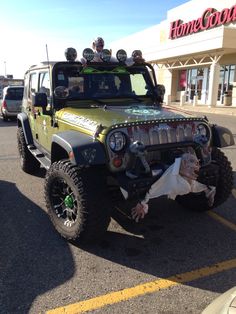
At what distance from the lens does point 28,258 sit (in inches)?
143

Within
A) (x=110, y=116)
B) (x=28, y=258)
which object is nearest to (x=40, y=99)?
(x=110, y=116)

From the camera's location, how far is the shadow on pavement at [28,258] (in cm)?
304

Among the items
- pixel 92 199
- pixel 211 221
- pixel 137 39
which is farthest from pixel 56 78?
pixel 137 39

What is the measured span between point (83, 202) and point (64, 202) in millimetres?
584

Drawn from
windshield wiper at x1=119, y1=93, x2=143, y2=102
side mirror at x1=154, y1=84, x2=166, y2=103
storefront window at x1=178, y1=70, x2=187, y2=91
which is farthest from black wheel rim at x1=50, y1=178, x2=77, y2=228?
storefront window at x1=178, y1=70, x2=187, y2=91

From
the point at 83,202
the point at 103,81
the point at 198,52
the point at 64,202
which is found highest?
the point at 198,52

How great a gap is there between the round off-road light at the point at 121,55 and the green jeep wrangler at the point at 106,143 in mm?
15

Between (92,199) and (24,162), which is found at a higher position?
(92,199)

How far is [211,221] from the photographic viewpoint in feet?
14.9

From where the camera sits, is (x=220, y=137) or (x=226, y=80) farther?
(x=226, y=80)

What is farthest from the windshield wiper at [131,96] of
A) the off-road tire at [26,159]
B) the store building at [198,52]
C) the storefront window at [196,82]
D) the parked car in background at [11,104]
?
the storefront window at [196,82]

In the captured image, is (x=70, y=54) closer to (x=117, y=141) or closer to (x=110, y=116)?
(x=110, y=116)

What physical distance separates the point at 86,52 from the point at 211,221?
2.81 m

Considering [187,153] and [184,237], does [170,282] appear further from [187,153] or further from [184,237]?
[187,153]
